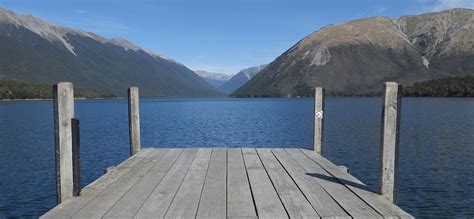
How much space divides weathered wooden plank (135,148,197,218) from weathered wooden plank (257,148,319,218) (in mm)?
1603

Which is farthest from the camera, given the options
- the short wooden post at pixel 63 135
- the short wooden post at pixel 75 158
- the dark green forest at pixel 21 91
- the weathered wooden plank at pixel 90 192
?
the dark green forest at pixel 21 91

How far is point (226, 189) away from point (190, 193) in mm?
599

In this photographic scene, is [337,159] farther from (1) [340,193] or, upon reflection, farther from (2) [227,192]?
(2) [227,192]

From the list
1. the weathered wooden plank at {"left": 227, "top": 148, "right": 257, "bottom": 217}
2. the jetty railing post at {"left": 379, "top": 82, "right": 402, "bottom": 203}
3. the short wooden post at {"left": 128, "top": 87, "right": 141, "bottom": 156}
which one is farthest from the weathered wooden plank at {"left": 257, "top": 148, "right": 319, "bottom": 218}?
the short wooden post at {"left": 128, "top": 87, "right": 141, "bottom": 156}

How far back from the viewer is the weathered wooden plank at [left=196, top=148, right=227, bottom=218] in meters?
5.34

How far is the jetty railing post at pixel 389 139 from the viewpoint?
20.9 ft

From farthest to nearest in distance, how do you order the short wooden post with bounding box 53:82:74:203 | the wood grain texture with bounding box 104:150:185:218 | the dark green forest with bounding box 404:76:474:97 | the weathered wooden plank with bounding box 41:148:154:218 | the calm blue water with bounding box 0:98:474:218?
1. the dark green forest with bounding box 404:76:474:97
2. the calm blue water with bounding box 0:98:474:218
3. the short wooden post with bounding box 53:82:74:203
4. the wood grain texture with bounding box 104:150:185:218
5. the weathered wooden plank with bounding box 41:148:154:218

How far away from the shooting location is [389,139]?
6438 millimetres

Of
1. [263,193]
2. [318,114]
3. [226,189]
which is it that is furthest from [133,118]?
[263,193]

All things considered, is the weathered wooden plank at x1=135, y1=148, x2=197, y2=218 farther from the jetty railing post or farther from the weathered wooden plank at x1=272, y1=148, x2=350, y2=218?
the jetty railing post

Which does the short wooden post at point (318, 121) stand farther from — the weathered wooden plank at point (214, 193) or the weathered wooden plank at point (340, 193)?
the weathered wooden plank at point (214, 193)

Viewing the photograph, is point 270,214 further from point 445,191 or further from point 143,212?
point 445,191

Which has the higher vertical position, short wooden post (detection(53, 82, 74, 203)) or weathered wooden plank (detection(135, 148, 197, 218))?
short wooden post (detection(53, 82, 74, 203))

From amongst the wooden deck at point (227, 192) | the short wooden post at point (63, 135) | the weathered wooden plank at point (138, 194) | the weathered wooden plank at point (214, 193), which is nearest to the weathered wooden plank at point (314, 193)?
the wooden deck at point (227, 192)
